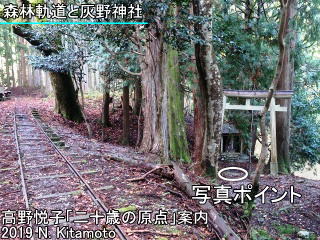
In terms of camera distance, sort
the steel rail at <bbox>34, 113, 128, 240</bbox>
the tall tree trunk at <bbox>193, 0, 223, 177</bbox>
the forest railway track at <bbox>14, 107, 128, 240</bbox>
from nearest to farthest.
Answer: the steel rail at <bbox>34, 113, 128, 240</bbox> < the forest railway track at <bbox>14, 107, 128, 240</bbox> < the tall tree trunk at <bbox>193, 0, 223, 177</bbox>

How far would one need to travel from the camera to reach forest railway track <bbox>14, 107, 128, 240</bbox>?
5.33 meters

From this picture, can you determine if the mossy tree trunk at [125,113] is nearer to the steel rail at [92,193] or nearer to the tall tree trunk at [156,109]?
the tall tree trunk at [156,109]

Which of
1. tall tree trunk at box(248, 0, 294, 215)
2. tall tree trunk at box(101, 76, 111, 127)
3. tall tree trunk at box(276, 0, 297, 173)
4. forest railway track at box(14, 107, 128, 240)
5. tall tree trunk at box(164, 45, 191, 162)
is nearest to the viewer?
tall tree trunk at box(248, 0, 294, 215)

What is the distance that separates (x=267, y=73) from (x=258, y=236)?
8.28 m

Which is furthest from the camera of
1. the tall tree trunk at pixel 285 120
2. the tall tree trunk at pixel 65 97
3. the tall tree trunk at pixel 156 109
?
the tall tree trunk at pixel 65 97

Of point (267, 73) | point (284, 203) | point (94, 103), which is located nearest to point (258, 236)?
point (284, 203)

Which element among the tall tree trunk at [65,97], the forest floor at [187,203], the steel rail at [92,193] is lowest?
the forest floor at [187,203]

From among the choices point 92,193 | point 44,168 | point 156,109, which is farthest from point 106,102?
point 92,193

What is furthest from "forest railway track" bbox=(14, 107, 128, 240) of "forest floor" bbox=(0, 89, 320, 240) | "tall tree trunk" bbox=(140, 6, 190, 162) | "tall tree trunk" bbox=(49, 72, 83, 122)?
"tall tree trunk" bbox=(49, 72, 83, 122)

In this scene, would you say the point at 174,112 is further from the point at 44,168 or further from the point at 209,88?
the point at 44,168

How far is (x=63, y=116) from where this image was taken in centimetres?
Answer: 1688

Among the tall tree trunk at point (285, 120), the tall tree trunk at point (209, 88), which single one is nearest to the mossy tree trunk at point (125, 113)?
the tall tree trunk at point (285, 120)

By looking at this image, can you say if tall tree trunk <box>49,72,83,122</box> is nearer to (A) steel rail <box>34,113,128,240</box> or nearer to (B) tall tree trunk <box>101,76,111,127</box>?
(B) tall tree trunk <box>101,76,111,127</box>

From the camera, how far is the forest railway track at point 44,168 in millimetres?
5328
